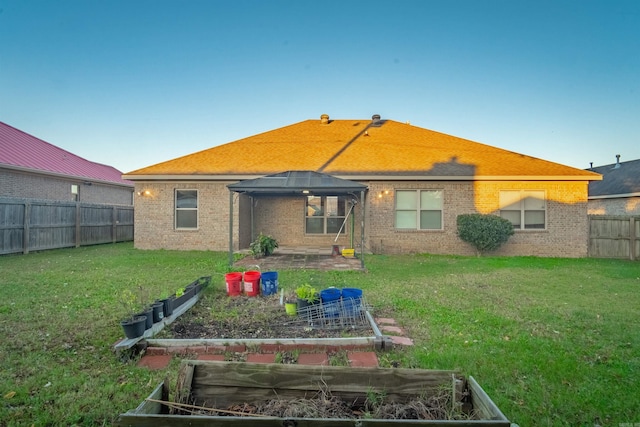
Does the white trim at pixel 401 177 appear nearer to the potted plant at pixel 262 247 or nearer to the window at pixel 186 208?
the window at pixel 186 208

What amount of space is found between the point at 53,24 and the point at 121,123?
5.49 metres

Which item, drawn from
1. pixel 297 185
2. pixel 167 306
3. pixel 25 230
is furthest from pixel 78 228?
pixel 167 306

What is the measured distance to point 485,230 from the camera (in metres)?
11.8

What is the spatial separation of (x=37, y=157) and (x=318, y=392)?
846 inches

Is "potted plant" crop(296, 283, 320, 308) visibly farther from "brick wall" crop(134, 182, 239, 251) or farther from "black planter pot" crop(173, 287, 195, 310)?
"brick wall" crop(134, 182, 239, 251)

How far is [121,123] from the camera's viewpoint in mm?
15602

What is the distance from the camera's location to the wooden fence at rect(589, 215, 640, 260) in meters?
12.0

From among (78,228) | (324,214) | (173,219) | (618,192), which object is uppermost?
(618,192)

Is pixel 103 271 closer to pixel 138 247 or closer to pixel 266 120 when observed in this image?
pixel 138 247

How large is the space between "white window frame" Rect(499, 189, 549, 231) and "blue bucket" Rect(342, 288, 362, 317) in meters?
10.1

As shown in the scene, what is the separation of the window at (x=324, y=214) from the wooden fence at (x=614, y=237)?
31.1ft

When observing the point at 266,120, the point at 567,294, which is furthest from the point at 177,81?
the point at 567,294

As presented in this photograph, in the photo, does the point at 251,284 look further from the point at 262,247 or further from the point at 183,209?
the point at 183,209

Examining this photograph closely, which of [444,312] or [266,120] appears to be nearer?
[444,312]
